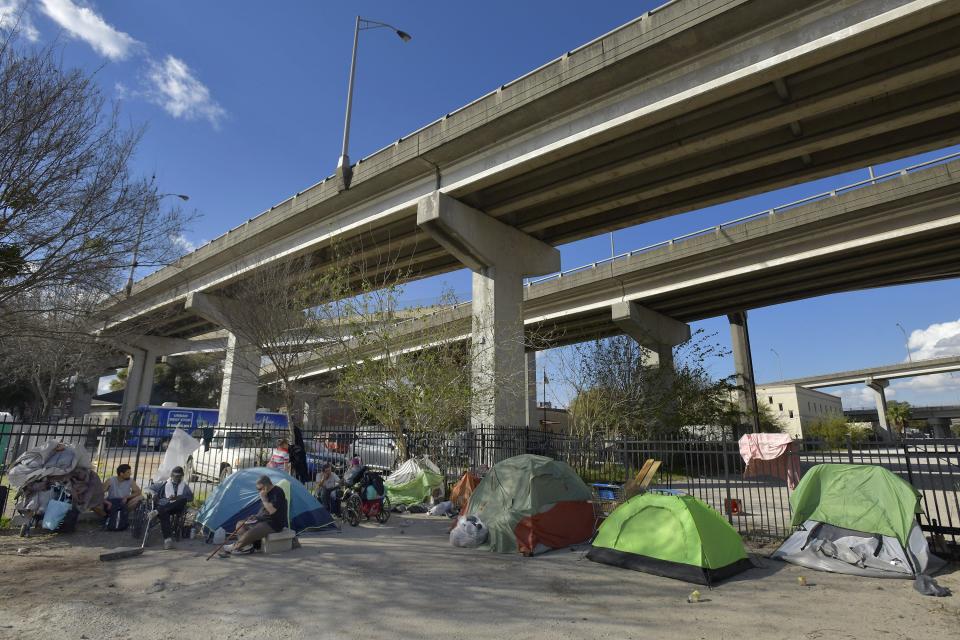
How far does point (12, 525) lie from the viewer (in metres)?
9.78

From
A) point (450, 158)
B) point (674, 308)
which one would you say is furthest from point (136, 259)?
point (674, 308)

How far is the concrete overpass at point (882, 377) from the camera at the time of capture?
69875mm

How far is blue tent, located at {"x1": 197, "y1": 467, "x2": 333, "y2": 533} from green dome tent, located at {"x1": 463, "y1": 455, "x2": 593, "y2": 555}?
3307 millimetres

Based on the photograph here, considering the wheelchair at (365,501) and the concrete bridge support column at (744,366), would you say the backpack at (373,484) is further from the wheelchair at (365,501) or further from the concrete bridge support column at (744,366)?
the concrete bridge support column at (744,366)

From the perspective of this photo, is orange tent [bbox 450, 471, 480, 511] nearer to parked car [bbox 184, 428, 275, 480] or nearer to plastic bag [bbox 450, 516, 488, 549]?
plastic bag [bbox 450, 516, 488, 549]

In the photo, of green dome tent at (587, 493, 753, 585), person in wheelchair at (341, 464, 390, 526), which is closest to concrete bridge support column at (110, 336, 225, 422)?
person in wheelchair at (341, 464, 390, 526)

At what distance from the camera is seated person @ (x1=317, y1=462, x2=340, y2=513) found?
40.0 feet

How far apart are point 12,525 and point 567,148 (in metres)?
15.3

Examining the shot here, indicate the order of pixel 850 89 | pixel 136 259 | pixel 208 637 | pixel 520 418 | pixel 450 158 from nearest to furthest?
pixel 208 637 → pixel 136 259 → pixel 850 89 → pixel 450 158 → pixel 520 418

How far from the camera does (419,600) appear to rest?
6.43 meters

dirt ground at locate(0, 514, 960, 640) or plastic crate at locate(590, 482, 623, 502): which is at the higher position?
plastic crate at locate(590, 482, 623, 502)

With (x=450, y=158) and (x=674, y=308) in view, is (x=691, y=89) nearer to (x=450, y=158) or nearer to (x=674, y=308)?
(x=450, y=158)

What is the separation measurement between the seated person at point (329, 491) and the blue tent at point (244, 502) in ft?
5.34

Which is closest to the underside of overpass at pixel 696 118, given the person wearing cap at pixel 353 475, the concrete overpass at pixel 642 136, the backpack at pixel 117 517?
the concrete overpass at pixel 642 136
